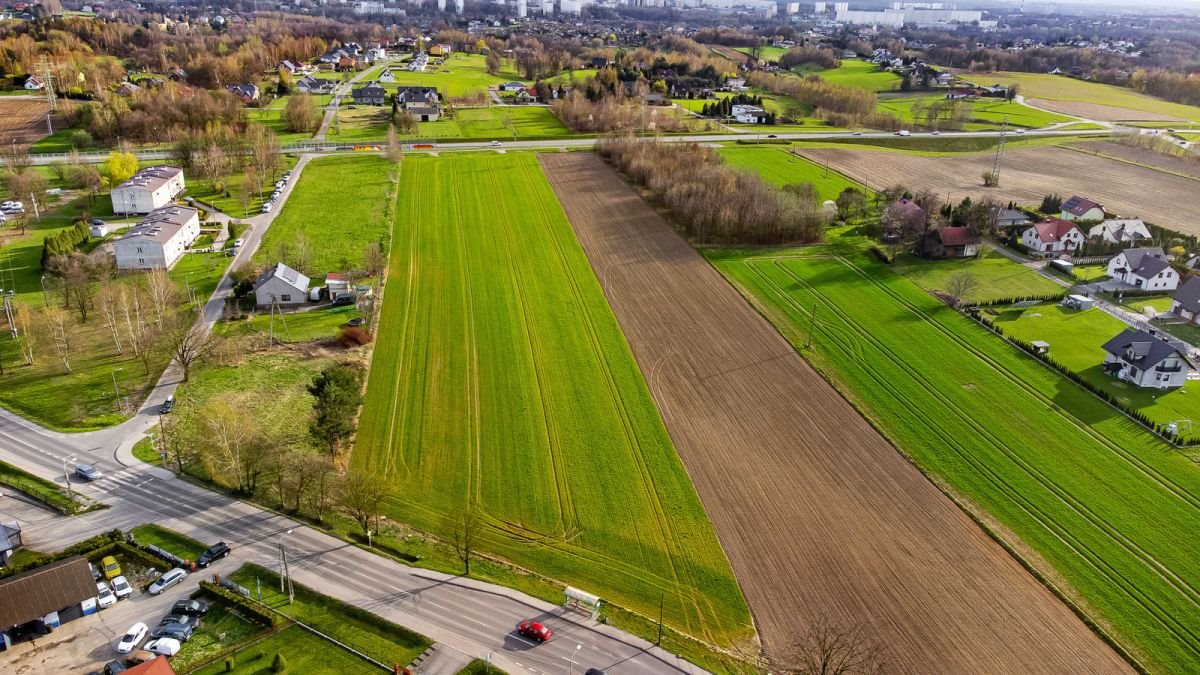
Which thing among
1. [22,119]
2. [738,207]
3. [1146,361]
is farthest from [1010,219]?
[22,119]

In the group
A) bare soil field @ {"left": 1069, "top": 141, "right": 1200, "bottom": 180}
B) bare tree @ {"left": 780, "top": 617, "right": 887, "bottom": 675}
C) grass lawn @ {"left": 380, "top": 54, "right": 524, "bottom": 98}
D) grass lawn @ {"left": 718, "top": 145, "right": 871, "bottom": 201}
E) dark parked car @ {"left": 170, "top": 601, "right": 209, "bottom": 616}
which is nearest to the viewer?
bare tree @ {"left": 780, "top": 617, "right": 887, "bottom": 675}

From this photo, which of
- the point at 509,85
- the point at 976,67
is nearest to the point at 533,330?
the point at 509,85

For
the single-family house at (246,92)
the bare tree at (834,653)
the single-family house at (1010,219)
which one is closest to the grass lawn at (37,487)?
the bare tree at (834,653)

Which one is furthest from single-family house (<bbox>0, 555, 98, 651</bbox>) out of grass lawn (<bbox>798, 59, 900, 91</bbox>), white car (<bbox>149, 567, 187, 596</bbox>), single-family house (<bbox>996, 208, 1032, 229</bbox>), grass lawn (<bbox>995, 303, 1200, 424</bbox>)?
grass lawn (<bbox>798, 59, 900, 91</bbox>)

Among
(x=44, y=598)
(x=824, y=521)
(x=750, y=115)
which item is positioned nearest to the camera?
(x=44, y=598)

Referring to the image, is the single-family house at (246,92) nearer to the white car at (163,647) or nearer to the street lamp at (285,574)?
the street lamp at (285,574)

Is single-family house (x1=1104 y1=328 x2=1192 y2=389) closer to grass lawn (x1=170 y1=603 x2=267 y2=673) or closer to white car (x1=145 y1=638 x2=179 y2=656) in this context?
grass lawn (x1=170 y1=603 x2=267 y2=673)

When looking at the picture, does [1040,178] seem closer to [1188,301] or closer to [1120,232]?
[1120,232]
